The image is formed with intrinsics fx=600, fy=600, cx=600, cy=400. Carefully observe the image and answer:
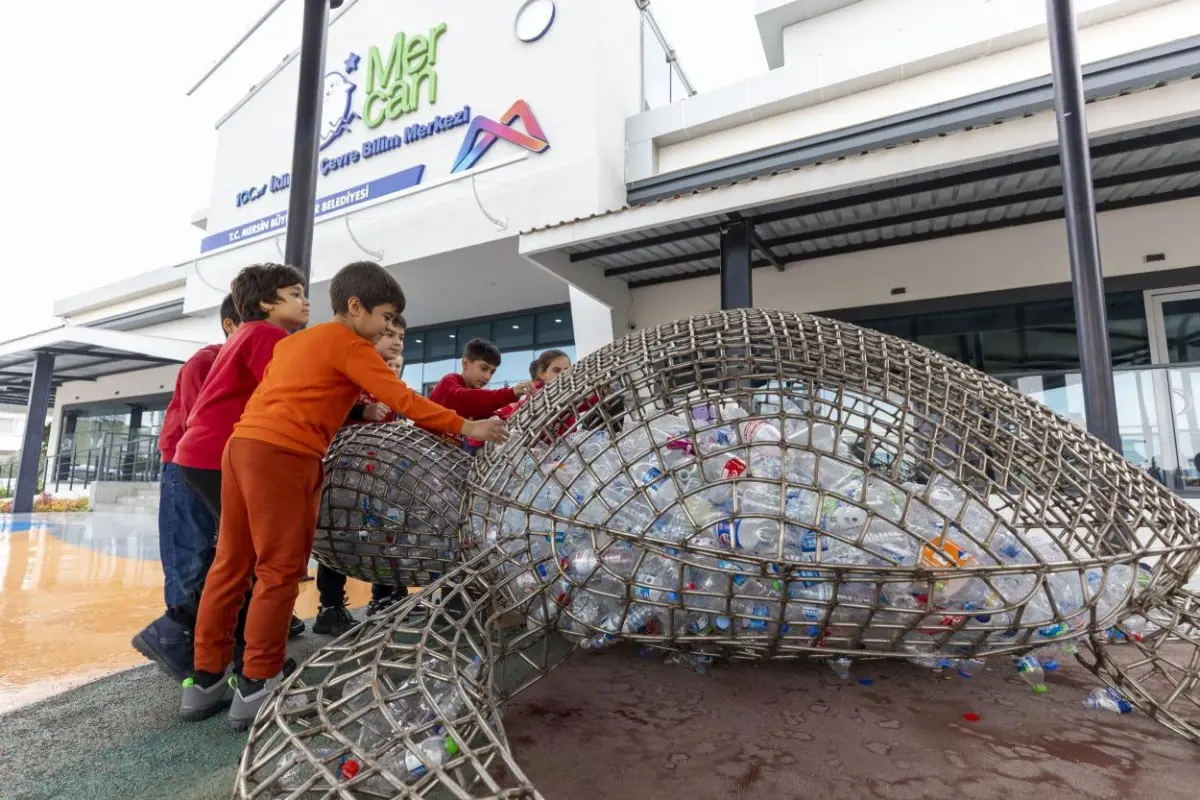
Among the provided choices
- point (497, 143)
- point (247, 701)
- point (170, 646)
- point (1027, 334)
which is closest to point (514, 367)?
point (497, 143)

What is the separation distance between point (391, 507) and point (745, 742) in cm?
135

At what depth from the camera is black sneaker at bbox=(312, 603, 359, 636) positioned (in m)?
2.77

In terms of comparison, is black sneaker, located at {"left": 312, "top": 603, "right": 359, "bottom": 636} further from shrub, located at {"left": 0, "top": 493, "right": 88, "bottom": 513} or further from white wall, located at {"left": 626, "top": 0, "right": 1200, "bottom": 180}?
shrub, located at {"left": 0, "top": 493, "right": 88, "bottom": 513}

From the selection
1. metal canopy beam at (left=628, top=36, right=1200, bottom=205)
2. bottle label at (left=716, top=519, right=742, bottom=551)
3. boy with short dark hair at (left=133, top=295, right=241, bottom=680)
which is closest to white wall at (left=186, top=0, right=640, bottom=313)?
metal canopy beam at (left=628, top=36, right=1200, bottom=205)

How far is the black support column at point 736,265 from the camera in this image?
18.8 ft

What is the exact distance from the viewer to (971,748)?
1439 millimetres

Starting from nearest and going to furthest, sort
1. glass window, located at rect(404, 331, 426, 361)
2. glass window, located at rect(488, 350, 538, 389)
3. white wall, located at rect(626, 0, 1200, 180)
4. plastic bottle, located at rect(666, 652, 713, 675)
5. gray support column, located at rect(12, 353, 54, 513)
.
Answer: plastic bottle, located at rect(666, 652, 713, 675) < white wall, located at rect(626, 0, 1200, 180) < glass window, located at rect(488, 350, 538, 389) < glass window, located at rect(404, 331, 426, 361) < gray support column, located at rect(12, 353, 54, 513)

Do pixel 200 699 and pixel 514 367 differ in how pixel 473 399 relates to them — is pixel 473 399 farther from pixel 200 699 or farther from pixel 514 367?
pixel 514 367

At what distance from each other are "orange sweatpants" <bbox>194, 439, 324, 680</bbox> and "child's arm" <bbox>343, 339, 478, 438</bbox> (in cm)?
31

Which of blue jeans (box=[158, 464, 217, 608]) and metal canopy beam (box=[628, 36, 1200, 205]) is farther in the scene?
metal canopy beam (box=[628, 36, 1200, 205])

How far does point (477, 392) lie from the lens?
3006mm

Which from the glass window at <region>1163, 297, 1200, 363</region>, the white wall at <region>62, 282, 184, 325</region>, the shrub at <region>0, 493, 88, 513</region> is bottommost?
the shrub at <region>0, 493, 88, 513</region>

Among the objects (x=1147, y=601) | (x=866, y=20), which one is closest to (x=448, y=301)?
(x=866, y=20)

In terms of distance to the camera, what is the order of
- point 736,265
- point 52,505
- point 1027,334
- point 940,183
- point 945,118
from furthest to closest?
1. point 52,505
2. point 1027,334
3. point 945,118
4. point 736,265
5. point 940,183
